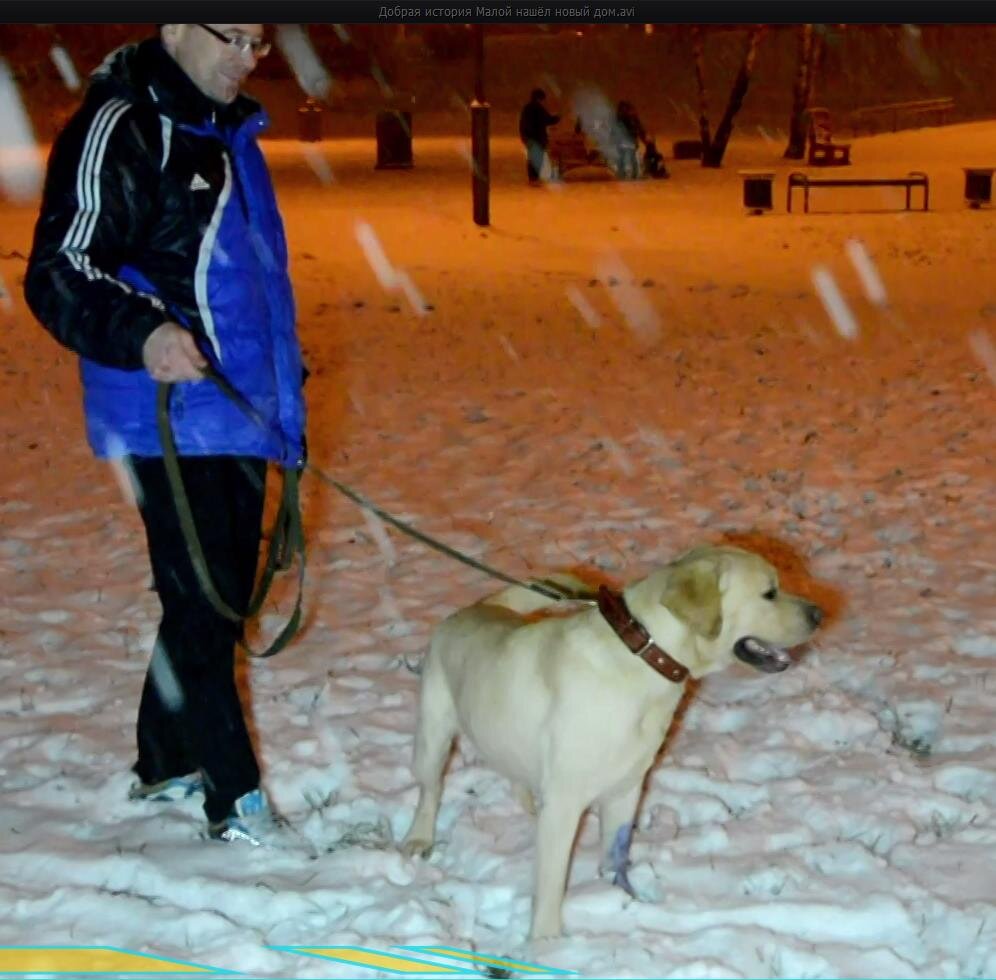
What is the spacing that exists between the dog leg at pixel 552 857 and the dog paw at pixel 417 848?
1.75ft

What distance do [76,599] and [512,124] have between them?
3260 cm

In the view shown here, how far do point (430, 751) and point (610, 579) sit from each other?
7.59 feet

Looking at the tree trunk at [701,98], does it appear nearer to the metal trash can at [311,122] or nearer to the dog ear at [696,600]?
the metal trash can at [311,122]

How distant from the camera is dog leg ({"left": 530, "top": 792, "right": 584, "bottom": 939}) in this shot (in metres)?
3.24

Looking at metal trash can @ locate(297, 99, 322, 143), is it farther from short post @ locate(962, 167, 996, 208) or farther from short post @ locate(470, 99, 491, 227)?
short post @ locate(962, 167, 996, 208)

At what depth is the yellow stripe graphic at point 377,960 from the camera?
3.21 meters

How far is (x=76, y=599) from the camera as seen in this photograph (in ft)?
18.9

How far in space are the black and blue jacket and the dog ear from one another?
1.15 meters

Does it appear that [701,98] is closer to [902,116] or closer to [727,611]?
[902,116]

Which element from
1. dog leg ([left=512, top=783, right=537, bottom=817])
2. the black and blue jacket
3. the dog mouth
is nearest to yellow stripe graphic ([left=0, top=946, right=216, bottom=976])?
dog leg ([left=512, top=783, right=537, bottom=817])

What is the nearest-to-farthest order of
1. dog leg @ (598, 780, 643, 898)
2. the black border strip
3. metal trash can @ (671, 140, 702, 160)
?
1. dog leg @ (598, 780, 643, 898)
2. the black border strip
3. metal trash can @ (671, 140, 702, 160)

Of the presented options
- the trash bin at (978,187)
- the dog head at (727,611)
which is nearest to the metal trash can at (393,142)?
the trash bin at (978,187)

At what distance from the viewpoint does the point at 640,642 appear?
3.19 metres

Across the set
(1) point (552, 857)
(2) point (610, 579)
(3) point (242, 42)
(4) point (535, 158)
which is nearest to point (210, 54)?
(3) point (242, 42)
